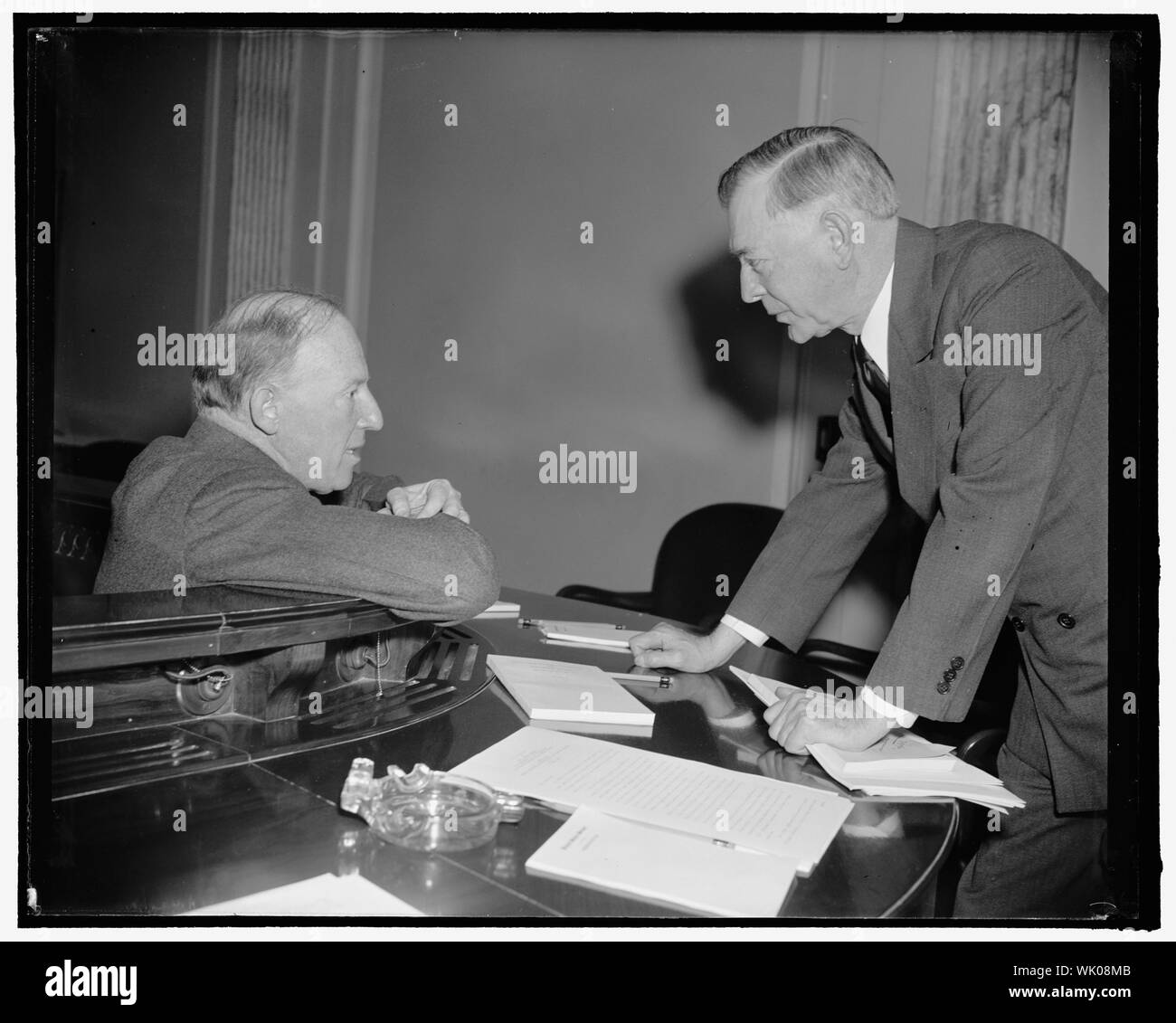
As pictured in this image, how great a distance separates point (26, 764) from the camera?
1.13 m

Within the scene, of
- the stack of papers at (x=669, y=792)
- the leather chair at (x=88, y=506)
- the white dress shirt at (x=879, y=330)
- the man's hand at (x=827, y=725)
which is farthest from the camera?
the leather chair at (x=88, y=506)

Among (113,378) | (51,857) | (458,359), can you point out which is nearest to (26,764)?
(51,857)

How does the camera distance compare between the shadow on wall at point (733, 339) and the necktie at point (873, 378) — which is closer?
the necktie at point (873, 378)

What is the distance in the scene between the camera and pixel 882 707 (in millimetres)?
1419

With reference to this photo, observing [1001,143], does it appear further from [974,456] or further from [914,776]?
[914,776]

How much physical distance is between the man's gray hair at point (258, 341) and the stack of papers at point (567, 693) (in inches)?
25.9

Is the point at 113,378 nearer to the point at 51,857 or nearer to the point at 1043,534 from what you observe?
the point at 51,857

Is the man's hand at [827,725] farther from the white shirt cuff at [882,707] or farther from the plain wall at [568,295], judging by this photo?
the plain wall at [568,295]

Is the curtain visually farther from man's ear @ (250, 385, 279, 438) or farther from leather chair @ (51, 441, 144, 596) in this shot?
leather chair @ (51, 441, 144, 596)

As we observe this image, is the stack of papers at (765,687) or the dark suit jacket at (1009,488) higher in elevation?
the dark suit jacket at (1009,488)

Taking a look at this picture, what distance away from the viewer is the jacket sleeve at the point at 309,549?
1.47 m

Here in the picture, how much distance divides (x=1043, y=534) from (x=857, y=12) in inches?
34.4

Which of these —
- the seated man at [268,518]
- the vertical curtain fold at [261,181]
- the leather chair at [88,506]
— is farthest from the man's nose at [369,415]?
the vertical curtain fold at [261,181]

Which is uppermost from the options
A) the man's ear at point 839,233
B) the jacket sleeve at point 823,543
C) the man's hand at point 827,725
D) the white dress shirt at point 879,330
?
the man's ear at point 839,233
